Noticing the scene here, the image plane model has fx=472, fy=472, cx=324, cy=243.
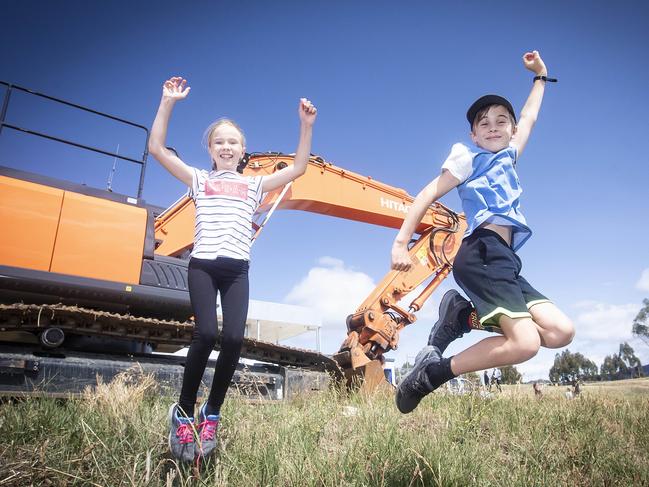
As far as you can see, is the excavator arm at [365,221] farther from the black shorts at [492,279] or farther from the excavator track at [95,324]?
the black shorts at [492,279]

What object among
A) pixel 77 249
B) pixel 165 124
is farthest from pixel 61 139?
pixel 165 124

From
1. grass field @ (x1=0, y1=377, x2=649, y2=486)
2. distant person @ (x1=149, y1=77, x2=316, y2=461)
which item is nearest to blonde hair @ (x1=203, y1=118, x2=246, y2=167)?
distant person @ (x1=149, y1=77, x2=316, y2=461)

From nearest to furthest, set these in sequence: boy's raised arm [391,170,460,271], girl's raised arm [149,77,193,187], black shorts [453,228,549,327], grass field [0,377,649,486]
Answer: grass field [0,377,649,486] < black shorts [453,228,549,327] < boy's raised arm [391,170,460,271] < girl's raised arm [149,77,193,187]

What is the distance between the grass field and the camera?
2.35m

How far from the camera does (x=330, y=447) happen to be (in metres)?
3.24

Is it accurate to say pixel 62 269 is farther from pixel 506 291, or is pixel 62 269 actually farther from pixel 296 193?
pixel 506 291

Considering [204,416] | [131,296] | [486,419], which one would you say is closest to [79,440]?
[204,416]

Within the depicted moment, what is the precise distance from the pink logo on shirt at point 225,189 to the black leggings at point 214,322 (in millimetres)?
458

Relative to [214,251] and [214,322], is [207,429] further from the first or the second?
[214,251]

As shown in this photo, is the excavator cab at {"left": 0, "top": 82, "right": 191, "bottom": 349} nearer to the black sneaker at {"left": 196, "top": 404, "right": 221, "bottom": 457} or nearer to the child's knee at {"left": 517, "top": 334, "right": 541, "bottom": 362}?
the black sneaker at {"left": 196, "top": 404, "right": 221, "bottom": 457}

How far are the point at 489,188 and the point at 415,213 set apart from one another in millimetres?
488

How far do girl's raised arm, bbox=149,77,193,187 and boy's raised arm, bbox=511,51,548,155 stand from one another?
230 centimetres

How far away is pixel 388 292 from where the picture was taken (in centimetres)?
833

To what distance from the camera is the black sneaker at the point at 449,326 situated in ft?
10.4
